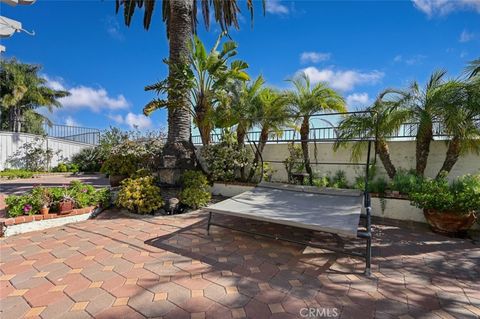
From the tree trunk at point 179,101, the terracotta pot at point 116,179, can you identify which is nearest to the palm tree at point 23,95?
the terracotta pot at point 116,179

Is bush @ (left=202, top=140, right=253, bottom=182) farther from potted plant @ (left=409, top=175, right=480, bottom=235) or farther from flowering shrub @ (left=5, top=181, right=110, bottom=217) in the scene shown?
potted plant @ (left=409, top=175, right=480, bottom=235)

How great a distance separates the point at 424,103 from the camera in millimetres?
5102

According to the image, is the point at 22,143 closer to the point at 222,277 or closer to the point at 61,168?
the point at 61,168

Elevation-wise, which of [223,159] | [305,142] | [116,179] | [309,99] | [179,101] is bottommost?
[116,179]

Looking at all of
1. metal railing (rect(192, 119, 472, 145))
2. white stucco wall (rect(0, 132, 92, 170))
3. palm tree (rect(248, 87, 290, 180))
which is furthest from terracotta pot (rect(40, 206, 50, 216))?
white stucco wall (rect(0, 132, 92, 170))

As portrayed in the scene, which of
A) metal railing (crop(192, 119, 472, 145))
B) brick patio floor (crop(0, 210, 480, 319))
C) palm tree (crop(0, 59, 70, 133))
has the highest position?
palm tree (crop(0, 59, 70, 133))

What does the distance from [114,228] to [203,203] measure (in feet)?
6.70

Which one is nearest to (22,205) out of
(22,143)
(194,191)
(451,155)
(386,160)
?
(194,191)

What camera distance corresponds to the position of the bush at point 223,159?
23.9ft

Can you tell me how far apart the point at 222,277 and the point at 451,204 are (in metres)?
4.11

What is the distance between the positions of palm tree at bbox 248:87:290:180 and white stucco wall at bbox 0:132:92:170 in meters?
15.0

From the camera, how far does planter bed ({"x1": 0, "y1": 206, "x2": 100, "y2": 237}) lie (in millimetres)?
4074

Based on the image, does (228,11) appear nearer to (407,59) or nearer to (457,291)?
(407,59)

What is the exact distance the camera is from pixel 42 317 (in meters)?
2.07
